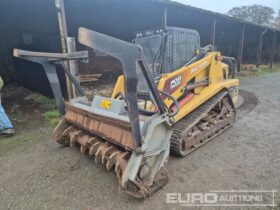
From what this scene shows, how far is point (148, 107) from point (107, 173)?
3.41ft

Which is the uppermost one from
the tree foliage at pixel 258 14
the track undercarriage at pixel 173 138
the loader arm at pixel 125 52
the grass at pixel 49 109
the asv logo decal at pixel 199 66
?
the tree foliage at pixel 258 14

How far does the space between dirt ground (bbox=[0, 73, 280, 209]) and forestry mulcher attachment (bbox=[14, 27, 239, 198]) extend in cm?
18

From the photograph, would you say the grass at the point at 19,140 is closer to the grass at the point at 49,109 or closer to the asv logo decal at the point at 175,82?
the grass at the point at 49,109

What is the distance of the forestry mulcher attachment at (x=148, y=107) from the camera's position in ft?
6.25

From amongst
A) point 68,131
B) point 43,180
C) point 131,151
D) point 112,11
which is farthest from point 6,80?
point 131,151

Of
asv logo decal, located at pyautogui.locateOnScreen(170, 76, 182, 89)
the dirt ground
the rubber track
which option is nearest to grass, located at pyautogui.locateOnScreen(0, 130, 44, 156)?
the dirt ground

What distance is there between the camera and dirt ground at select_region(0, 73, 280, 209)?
2236 millimetres

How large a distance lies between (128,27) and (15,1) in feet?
14.2

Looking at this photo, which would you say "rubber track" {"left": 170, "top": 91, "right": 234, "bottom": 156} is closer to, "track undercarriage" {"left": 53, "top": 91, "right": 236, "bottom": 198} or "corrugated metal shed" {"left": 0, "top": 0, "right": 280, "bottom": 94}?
"track undercarriage" {"left": 53, "top": 91, "right": 236, "bottom": 198}

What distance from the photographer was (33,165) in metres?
2.98

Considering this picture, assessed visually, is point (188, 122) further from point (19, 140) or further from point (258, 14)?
point (258, 14)

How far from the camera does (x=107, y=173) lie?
2678 mm

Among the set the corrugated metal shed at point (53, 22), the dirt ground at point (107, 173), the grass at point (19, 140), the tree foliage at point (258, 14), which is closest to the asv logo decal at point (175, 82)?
the dirt ground at point (107, 173)

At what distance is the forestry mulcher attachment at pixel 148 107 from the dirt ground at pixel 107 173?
18cm
